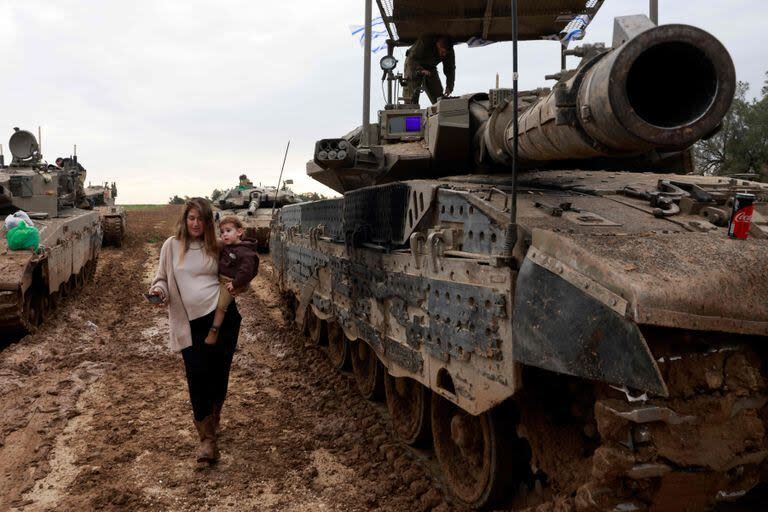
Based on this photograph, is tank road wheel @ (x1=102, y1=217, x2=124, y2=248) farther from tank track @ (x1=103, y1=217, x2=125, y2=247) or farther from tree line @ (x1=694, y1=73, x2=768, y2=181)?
tree line @ (x1=694, y1=73, x2=768, y2=181)

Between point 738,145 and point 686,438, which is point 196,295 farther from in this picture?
point 738,145

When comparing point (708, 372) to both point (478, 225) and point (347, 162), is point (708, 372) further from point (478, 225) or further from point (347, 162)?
point (347, 162)

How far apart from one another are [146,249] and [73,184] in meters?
6.21

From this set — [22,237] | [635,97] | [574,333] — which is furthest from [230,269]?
[22,237]

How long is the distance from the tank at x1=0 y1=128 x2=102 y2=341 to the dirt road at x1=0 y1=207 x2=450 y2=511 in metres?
0.65

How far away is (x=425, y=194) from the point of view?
4316 mm

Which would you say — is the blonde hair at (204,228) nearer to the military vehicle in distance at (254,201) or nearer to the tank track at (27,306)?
the tank track at (27,306)

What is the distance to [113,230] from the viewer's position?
66.0 ft

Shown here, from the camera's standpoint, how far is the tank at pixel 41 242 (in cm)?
861

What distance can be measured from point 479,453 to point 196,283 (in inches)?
86.0

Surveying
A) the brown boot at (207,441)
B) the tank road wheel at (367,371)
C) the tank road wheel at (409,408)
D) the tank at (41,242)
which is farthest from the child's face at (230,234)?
the tank at (41,242)

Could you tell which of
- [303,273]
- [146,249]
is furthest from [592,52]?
[146,249]

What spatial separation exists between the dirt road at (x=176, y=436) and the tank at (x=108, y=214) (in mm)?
11136

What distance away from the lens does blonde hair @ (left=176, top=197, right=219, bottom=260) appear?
15.7 ft
